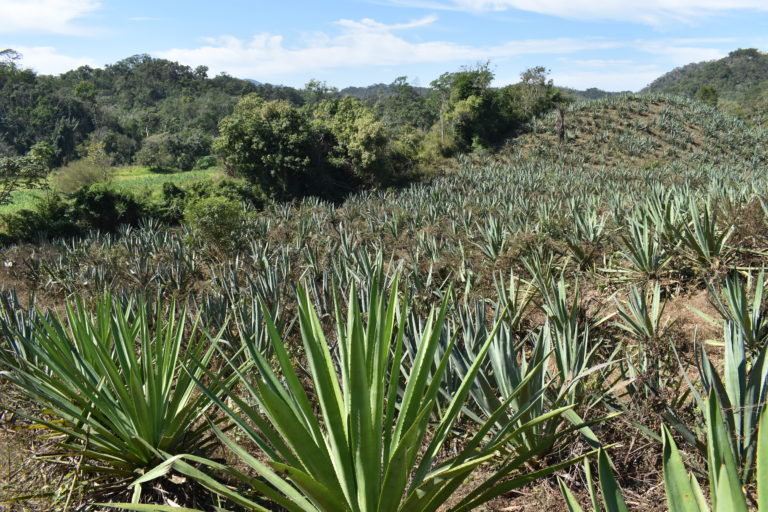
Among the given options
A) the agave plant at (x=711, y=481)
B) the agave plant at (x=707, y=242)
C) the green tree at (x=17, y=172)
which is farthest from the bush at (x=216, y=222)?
the green tree at (x=17, y=172)

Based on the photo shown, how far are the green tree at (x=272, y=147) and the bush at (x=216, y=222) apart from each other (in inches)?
322

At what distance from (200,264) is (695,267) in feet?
25.4

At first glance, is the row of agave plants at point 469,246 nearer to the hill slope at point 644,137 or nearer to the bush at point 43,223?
the bush at point 43,223

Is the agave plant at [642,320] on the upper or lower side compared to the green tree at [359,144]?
lower

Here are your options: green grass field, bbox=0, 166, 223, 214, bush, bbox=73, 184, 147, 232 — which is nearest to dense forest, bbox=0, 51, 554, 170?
green grass field, bbox=0, 166, 223, 214

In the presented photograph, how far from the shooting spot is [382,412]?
1.56 metres

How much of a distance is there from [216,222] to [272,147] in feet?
30.0

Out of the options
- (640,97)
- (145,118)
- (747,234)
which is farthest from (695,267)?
(145,118)

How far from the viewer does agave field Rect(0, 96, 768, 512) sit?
148 centimetres

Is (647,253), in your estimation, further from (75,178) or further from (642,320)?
(75,178)

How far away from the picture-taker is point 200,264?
852 centimetres

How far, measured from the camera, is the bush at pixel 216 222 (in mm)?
9234

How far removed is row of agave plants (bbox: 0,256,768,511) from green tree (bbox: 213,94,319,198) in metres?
14.8

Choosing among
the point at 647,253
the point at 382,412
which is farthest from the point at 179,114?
the point at 382,412
